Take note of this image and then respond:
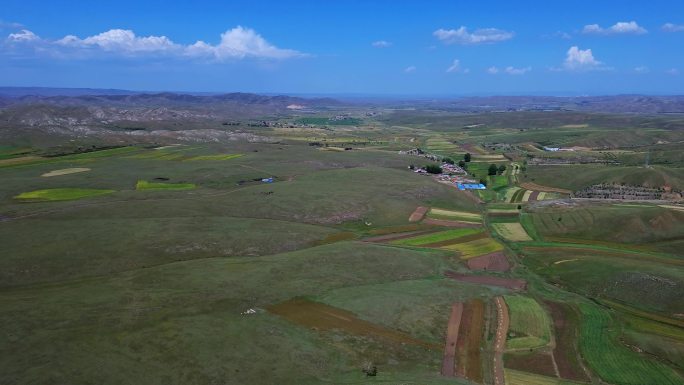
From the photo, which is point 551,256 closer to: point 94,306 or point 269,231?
point 269,231

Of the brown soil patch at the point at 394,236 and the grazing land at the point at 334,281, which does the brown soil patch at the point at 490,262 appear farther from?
the brown soil patch at the point at 394,236

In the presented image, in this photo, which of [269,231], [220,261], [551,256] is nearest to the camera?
[220,261]

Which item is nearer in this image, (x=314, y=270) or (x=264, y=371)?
(x=264, y=371)

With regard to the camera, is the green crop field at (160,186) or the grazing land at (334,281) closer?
the grazing land at (334,281)

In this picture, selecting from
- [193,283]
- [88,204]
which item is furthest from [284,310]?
[88,204]

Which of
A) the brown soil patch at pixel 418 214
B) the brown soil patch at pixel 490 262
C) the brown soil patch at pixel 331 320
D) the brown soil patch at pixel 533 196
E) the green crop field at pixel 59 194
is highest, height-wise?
the green crop field at pixel 59 194

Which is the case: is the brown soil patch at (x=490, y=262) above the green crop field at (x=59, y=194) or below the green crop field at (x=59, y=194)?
below

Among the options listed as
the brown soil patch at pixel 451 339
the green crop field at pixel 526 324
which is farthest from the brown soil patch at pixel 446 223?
the brown soil patch at pixel 451 339
